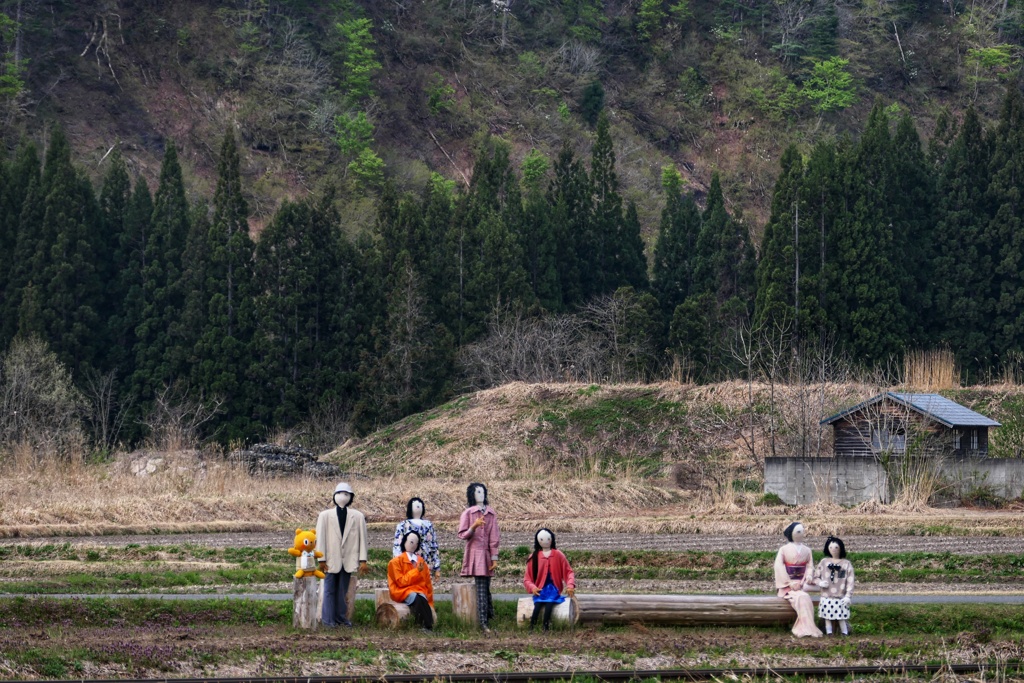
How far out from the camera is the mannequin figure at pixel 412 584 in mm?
16172

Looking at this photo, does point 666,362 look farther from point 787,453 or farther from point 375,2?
point 375,2

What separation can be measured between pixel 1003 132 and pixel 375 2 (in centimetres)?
4467

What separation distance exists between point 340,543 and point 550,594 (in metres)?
2.42

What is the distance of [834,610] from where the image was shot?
1591cm

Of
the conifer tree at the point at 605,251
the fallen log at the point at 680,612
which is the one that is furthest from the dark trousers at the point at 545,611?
the conifer tree at the point at 605,251

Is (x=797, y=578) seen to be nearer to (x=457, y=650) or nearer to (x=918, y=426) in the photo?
(x=457, y=650)

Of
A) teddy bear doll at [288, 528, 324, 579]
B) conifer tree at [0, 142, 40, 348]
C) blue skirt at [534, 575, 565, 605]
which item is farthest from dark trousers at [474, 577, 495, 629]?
conifer tree at [0, 142, 40, 348]

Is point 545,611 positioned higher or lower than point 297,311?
lower

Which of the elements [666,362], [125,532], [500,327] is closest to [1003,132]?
[666,362]

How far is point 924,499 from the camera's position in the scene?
106 ft

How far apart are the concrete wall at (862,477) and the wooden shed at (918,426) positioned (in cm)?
52

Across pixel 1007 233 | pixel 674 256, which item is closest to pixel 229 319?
pixel 674 256

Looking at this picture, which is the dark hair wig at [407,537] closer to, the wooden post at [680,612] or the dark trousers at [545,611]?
the dark trousers at [545,611]

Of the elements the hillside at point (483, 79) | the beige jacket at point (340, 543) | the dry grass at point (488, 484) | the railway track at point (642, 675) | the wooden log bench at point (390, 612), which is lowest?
the railway track at point (642, 675)
